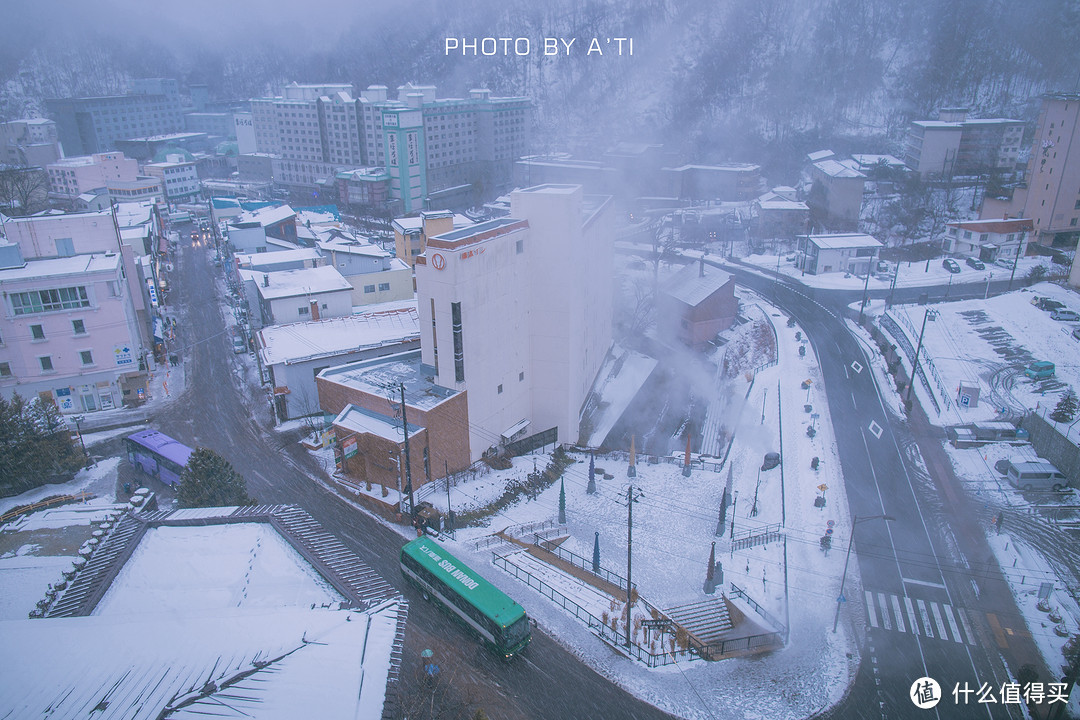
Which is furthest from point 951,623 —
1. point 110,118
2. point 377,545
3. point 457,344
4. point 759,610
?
point 110,118

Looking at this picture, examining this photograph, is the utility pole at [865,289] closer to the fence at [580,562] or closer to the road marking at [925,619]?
the road marking at [925,619]

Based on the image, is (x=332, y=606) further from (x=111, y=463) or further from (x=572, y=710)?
(x=111, y=463)

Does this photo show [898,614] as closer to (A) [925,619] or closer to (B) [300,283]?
(A) [925,619]

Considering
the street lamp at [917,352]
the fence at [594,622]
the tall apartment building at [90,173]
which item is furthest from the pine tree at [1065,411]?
the tall apartment building at [90,173]

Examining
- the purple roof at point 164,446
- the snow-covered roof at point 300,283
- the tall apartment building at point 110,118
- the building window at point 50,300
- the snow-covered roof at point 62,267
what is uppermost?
the tall apartment building at point 110,118

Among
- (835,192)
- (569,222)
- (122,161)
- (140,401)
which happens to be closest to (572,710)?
(569,222)

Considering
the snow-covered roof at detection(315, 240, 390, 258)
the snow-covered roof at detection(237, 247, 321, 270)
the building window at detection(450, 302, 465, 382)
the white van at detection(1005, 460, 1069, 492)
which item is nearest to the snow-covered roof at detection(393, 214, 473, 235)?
the snow-covered roof at detection(315, 240, 390, 258)

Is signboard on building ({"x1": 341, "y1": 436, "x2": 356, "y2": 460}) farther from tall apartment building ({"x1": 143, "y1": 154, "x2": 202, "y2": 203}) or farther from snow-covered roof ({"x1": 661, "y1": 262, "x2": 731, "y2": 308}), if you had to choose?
tall apartment building ({"x1": 143, "y1": 154, "x2": 202, "y2": 203})
